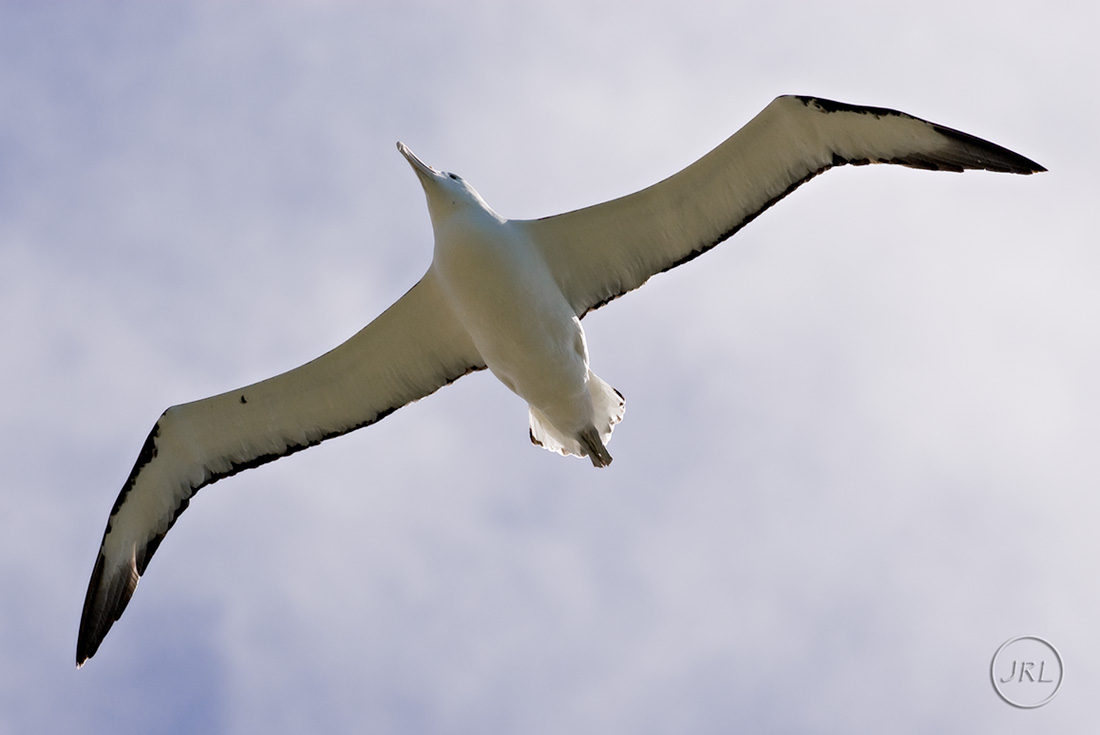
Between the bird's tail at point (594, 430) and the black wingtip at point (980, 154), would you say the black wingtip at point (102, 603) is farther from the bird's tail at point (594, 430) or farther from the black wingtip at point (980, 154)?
the black wingtip at point (980, 154)

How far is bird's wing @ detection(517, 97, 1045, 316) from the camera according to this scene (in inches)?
487

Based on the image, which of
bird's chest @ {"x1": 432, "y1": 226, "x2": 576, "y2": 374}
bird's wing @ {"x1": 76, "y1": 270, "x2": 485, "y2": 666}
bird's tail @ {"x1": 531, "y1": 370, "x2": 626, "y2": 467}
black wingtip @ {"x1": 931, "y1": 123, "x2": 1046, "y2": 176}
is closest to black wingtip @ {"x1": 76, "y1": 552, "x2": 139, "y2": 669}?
bird's wing @ {"x1": 76, "y1": 270, "x2": 485, "y2": 666}

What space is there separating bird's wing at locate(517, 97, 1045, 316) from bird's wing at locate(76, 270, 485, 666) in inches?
51.5

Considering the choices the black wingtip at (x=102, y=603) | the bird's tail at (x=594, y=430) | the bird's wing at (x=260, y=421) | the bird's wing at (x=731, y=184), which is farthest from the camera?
the black wingtip at (x=102, y=603)

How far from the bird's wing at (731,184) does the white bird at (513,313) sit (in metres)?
0.01

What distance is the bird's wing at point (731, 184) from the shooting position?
40.5ft

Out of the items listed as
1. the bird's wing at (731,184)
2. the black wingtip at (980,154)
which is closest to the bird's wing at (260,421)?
the bird's wing at (731,184)

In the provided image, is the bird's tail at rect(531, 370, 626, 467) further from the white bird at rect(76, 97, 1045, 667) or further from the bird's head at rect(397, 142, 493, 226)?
the bird's head at rect(397, 142, 493, 226)

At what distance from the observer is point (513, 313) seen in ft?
39.1

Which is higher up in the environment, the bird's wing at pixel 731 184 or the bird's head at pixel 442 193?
the bird's head at pixel 442 193

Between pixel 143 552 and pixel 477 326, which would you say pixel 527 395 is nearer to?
pixel 477 326

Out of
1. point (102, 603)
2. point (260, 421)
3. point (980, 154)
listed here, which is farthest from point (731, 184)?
point (102, 603)

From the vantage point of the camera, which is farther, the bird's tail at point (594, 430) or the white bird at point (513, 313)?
the bird's tail at point (594, 430)

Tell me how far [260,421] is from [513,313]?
2.96m
